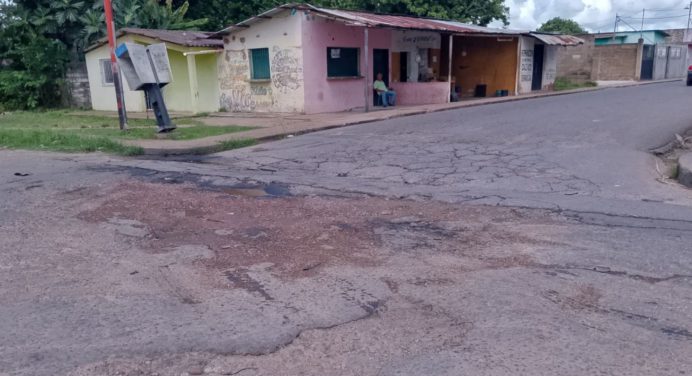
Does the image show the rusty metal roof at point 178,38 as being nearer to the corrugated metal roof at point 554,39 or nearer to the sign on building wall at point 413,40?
the sign on building wall at point 413,40

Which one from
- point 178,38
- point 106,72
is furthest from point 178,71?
point 106,72

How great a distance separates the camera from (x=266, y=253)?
5.41 meters

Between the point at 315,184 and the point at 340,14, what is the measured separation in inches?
463

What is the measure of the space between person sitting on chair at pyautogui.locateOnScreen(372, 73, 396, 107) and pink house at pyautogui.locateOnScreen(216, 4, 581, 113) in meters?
0.29

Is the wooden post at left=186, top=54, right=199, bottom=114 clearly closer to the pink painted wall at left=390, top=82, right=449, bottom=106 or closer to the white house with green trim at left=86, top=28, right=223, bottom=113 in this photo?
the white house with green trim at left=86, top=28, right=223, bottom=113

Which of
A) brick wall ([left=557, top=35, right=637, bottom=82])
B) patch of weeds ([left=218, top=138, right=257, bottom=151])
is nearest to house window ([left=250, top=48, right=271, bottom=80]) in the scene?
patch of weeds ([left=218, top=138, right=257, bottom=151])

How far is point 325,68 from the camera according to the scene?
1989 cm

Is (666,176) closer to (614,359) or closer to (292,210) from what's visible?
(292,210)

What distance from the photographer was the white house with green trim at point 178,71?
70.1 ft

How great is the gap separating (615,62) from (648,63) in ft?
11.3

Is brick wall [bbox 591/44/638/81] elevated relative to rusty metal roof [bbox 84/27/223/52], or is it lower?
lower

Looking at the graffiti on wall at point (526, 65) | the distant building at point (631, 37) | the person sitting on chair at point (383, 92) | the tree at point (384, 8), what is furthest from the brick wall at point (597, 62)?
the person sitting on chair at point (383, 92)

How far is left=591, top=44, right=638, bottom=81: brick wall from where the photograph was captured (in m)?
40.3

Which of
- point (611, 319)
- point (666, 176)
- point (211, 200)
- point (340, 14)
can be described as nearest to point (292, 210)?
point (211, 200)
